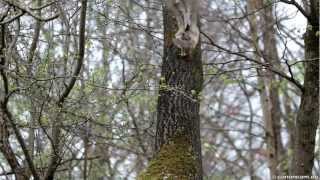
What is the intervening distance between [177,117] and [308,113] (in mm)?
2312

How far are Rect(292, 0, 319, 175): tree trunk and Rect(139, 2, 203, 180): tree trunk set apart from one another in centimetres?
201

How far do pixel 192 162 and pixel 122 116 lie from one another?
2.63 meters

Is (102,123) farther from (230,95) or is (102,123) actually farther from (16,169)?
(230,95)

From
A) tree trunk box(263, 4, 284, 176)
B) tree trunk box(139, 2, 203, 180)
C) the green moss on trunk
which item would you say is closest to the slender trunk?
tree trunk box(263, 4, 284, 176)

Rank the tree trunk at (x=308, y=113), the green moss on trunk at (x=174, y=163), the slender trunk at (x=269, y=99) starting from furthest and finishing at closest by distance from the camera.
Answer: the slender trunk at (x=269, y=99)
the tree trunk at (x=308, y=113)
the green moss on trunk at (x=174, y=163)

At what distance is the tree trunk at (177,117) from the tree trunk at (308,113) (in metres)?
2.01

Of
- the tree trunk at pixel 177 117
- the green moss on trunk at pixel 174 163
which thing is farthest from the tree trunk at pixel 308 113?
the green moss on trunk at pixel 174 163

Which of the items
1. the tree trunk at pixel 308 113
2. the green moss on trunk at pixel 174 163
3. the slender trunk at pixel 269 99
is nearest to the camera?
the green moss on trunk at pixel 174 163

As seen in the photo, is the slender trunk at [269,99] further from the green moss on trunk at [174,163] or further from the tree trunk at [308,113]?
the green moss on trunk at [174,163]

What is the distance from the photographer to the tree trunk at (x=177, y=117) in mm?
5512

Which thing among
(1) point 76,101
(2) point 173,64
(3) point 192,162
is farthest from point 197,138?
(1) point 76,101

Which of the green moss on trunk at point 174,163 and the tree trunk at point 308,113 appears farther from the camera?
the tree trunk at point 308,113

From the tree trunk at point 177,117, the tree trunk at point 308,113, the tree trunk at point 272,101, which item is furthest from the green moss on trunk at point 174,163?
the tree trunk at point 272,101

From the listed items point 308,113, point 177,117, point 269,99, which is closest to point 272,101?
point 269,99
